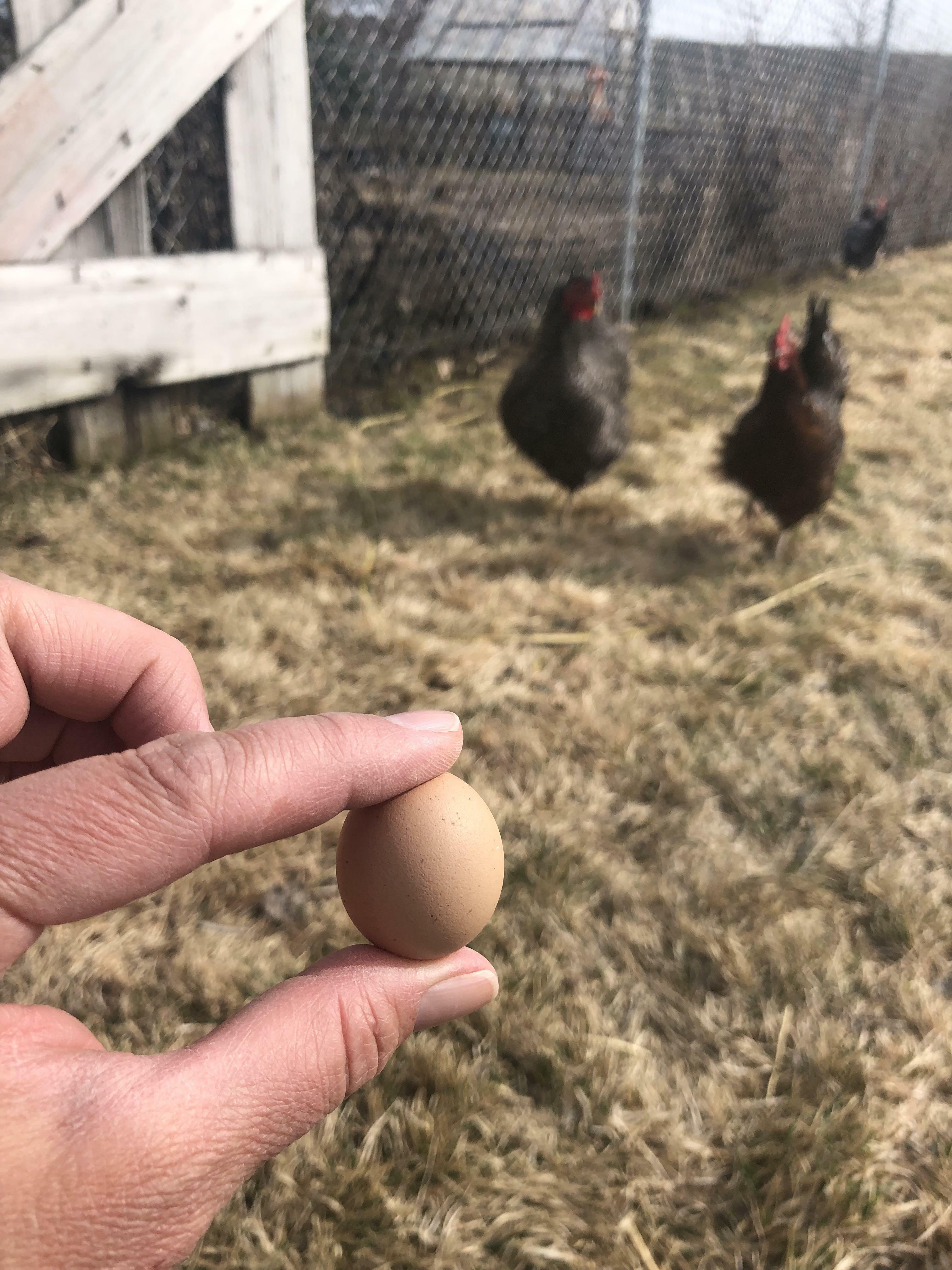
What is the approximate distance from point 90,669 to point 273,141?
338 centimetres

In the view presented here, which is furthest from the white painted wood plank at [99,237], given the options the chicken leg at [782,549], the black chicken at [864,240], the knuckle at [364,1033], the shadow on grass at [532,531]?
the black chicken at [864,240]

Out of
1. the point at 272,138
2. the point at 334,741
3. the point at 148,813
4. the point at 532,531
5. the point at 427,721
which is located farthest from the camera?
the point at 272,138

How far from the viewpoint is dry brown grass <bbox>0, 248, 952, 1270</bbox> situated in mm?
1311

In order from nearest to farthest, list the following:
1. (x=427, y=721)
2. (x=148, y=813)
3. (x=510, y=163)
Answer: (x=148, y=813) → (x=427, y=721) → (x=510, y=163)

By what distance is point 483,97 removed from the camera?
469 cm

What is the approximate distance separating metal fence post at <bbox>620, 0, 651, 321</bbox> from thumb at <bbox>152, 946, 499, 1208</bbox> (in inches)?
217

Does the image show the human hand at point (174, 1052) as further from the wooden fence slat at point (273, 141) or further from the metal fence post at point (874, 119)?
the metal fence post at point (874, 119)

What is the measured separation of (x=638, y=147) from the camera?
5.24m

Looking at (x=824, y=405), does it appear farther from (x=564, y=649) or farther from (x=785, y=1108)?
(x=785, y=1108)

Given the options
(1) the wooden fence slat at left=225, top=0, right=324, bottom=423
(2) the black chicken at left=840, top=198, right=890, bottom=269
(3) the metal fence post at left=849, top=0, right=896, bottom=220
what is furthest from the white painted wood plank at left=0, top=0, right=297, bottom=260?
(3) the metal fence post at left=849, top=0, right=896, bottom=220

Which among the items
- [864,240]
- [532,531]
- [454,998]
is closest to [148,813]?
[454,998]

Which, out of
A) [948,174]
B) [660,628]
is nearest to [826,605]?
[660,628]

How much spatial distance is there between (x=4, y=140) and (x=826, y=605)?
11.0 feet

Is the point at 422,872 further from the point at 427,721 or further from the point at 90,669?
the point at 90,669
